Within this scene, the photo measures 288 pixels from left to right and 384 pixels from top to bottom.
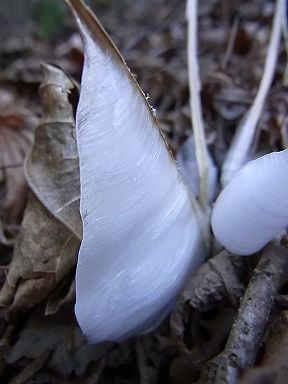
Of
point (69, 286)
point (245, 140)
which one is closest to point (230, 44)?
point (245, 140)

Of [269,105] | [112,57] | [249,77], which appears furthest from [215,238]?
[249,77]

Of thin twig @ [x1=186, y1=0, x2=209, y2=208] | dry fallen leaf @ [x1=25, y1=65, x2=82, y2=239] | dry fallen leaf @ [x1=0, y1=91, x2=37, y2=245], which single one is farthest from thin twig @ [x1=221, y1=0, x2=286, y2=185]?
dry fallen leaf @ [x1=0, y1=91, x2=37, y2=245]

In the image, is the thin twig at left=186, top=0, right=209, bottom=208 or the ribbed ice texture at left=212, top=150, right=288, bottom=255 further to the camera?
the thin twig at left=186, top=0, right=209, bottom=208

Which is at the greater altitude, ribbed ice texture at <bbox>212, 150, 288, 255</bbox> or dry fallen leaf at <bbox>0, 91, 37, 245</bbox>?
ribbed ice texture at <bbox>212, 150, 288, 255</bbox>

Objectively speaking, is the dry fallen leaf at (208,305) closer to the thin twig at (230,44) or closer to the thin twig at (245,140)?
the thin twig at (245,140)

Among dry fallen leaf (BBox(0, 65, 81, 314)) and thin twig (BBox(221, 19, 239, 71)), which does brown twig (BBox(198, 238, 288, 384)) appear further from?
thin twig (BBox(221, 19, 239, 71))
